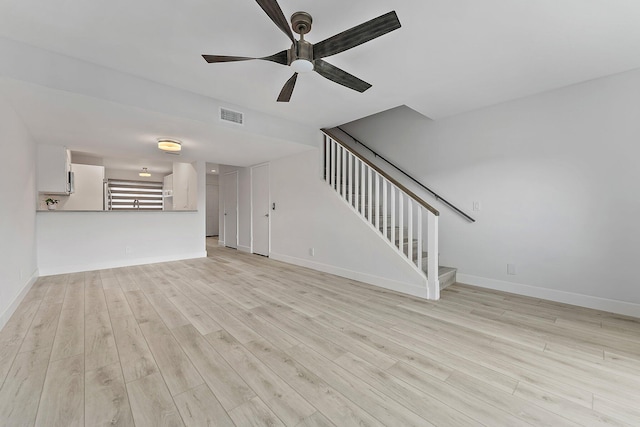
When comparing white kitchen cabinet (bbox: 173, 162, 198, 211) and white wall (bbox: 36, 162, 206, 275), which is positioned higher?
white kitchen cabinet (bbox: 173, 162, 198, 211)

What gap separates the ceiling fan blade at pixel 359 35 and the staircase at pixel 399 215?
1890 millimetres

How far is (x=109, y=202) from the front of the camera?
25.4 feet

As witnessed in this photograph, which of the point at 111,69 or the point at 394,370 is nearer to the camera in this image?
the point at 394,370

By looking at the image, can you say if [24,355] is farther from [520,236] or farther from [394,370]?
[520,236]

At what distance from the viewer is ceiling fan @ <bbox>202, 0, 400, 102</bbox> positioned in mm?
1585

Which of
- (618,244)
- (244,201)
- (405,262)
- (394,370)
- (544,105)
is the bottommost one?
(394,370)

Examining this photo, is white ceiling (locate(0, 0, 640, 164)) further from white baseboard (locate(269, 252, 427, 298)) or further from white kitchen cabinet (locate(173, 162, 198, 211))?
white kitchen cabinet (locate(173, 162, 198, 211))

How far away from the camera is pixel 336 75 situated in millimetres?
2215

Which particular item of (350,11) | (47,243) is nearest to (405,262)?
(350,11)

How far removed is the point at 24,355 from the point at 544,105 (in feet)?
17.8

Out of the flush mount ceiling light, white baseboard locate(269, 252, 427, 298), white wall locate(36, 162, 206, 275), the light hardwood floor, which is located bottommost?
the light hardwood floor

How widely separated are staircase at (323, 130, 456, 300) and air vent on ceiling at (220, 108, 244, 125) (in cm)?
152

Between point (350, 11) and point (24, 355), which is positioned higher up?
point (350, 11)

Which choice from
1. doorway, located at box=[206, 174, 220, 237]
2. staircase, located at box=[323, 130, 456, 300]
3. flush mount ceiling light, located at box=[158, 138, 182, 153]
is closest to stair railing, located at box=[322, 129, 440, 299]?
staircase, located at box=[323, 130, 456, 300]
